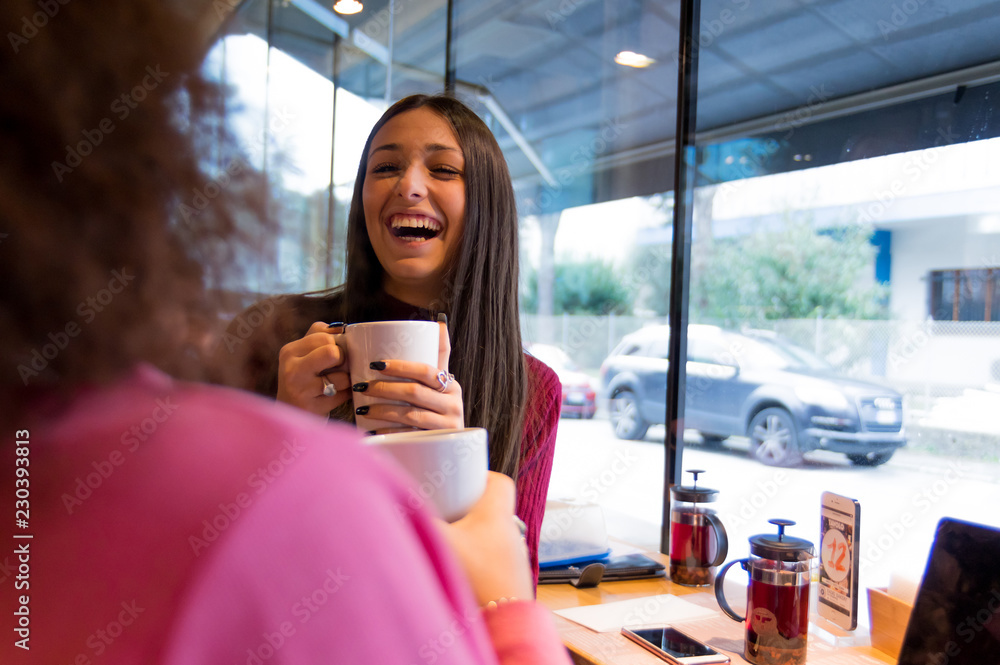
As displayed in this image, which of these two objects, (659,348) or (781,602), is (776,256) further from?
(781,602)

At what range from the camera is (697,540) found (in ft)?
6.20

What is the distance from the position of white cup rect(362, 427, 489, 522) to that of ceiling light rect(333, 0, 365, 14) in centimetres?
425

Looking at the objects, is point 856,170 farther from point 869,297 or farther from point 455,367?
point 455,367

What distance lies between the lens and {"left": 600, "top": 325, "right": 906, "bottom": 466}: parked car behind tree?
→ 6.09 ft

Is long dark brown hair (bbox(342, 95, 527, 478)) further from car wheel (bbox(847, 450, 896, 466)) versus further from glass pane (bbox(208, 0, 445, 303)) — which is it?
glass pane (bbox(208, 0, 445, 303))

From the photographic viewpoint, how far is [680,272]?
89.4 inches

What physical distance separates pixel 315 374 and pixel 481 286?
0.54 meters

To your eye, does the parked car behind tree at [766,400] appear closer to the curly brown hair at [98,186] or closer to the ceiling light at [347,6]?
the curly brown hair at [98,186]

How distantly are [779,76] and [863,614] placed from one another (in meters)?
1.49

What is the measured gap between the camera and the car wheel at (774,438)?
6.79ft

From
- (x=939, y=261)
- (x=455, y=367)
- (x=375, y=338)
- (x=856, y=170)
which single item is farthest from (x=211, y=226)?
(x=856, y=170)

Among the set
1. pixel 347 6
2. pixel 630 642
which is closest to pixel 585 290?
pixel 630 642

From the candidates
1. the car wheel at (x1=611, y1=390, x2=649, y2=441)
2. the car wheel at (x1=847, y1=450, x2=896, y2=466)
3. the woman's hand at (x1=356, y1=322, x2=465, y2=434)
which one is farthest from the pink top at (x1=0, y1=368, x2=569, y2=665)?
the car wheel at (x1=611, y1=390, x2=649, y2=441)

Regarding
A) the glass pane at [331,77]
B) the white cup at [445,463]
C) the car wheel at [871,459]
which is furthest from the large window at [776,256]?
the glass pane at [331,77]
